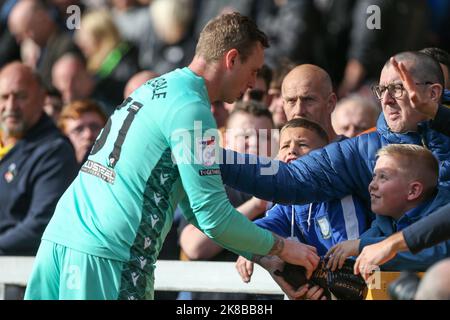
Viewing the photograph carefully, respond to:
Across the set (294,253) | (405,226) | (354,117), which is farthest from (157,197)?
(354,117)

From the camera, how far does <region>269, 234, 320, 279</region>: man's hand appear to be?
534 centimetres

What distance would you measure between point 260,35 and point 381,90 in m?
0.68

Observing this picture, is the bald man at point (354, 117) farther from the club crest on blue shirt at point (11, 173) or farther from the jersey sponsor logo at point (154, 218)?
the jersey sponsor logo at point (154, 218)

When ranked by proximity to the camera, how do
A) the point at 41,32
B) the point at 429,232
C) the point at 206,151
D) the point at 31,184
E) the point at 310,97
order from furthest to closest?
the point at 41,32 < the point at 31,184 < the point at 310,97 < the point at 206,151 < the point at 429,232

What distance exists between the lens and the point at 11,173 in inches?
327

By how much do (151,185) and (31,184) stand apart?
124 inches

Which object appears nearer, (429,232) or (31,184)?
(429,232)

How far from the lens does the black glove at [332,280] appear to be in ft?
17.6

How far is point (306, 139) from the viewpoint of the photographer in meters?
6.35

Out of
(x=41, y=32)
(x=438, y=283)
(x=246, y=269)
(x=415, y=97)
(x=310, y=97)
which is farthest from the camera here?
(x=41, y=32)

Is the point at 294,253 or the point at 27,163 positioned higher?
the point at 27,163

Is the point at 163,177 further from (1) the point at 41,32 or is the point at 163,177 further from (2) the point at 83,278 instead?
(1) the point at 41,32

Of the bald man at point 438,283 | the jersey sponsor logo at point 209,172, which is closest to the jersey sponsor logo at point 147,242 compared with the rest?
the jersey sponsor logo at point 209,172

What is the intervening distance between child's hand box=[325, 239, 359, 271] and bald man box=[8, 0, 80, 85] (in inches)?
249
